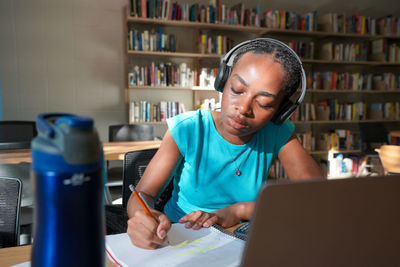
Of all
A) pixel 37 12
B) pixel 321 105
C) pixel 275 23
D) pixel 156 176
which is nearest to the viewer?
pixel 156 176

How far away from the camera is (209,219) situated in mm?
762

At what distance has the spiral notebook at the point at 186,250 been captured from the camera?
556 millimetres

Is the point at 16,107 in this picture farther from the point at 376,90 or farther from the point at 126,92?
the point at 376,90

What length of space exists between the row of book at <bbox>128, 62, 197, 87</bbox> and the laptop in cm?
356

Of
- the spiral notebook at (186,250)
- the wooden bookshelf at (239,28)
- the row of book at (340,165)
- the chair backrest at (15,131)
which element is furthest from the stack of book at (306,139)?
the spiral notebook at (186,250)

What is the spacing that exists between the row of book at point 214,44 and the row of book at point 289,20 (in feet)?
2.15

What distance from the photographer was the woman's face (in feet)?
2.62

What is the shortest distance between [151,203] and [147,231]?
0.25 metres

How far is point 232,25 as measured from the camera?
3861mm

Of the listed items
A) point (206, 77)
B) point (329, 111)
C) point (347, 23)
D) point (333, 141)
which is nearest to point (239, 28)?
point (206, 77)

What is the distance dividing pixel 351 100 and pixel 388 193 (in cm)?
500

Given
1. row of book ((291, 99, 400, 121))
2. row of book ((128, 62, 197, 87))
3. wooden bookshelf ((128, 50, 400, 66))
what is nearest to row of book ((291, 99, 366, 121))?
row of book ((291, 99, 400, 121))

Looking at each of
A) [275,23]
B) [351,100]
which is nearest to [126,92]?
[275,23]

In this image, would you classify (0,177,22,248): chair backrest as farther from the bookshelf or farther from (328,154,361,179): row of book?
(328,154,361,179): row of book
